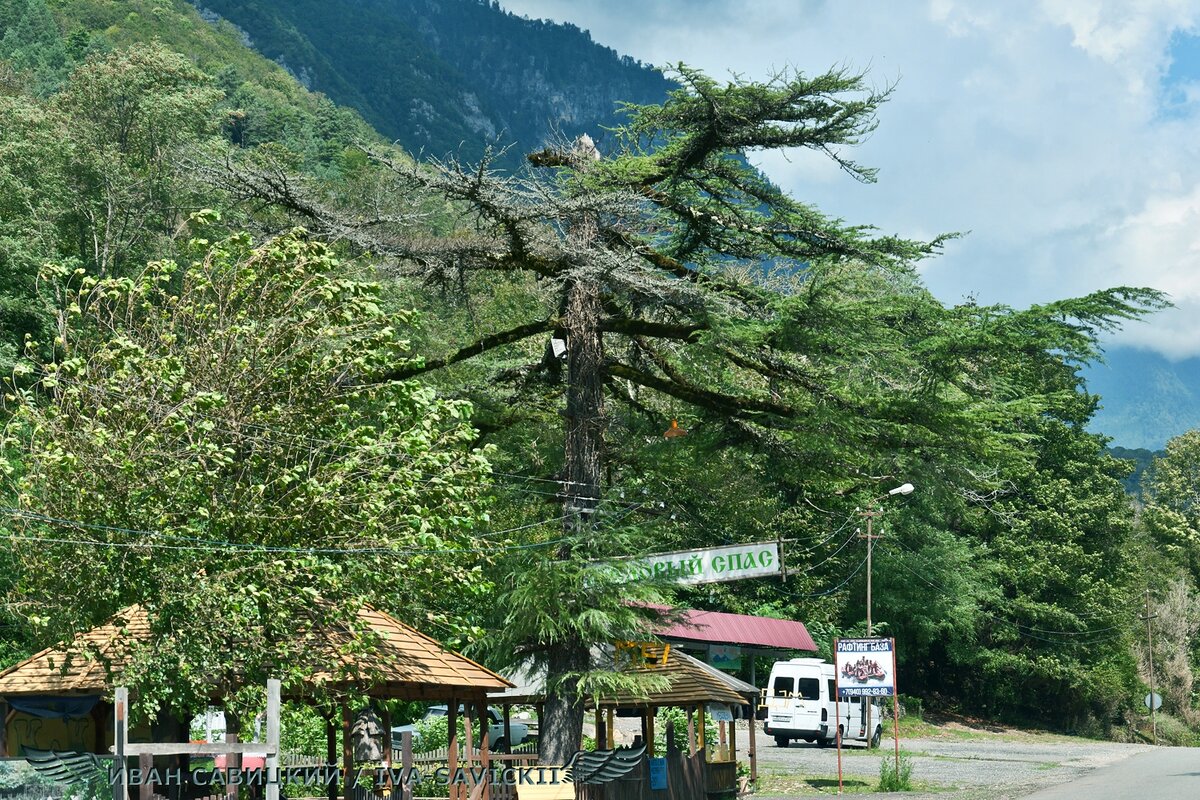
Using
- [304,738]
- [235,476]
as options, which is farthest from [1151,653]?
[235,476]

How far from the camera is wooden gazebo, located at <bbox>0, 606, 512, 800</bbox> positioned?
17578 mm

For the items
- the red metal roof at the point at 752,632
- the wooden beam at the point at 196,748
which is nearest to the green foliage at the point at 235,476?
the wooden beam at the point at 196,748

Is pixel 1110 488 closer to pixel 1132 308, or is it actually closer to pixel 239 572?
pixel 1132 308

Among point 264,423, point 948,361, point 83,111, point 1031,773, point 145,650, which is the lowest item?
point 1031,773

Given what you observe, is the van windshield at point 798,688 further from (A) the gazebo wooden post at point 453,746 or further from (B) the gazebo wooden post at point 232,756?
(B) the gazebo wooden post at point 232,756

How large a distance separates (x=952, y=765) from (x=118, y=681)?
90.3 ft

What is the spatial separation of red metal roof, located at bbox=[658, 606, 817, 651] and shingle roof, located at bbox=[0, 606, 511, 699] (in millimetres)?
19941

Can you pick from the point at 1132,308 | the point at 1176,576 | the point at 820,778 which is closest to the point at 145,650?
the point at 1132,308

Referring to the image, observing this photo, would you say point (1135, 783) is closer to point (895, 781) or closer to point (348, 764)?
point (895, 781)

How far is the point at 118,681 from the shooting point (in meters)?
16.3

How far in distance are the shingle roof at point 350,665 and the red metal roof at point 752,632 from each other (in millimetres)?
19941

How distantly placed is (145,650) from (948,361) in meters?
12.5

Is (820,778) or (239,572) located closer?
(239,572)

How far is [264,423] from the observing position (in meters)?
17.4
